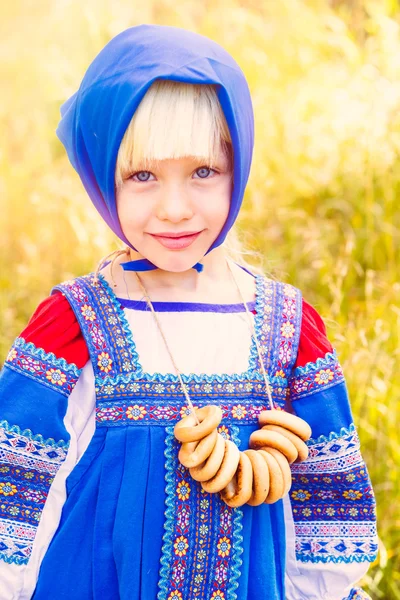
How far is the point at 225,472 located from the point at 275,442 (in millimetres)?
120

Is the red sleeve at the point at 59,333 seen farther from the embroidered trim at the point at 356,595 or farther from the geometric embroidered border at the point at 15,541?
the embroidered trim at the point at 356,595

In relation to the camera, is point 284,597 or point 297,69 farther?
point 297,69

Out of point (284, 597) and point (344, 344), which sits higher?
point (344, 344)

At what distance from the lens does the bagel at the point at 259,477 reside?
1.50 meters

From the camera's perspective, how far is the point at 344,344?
252 centimetres

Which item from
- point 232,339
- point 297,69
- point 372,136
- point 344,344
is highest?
point 297,69

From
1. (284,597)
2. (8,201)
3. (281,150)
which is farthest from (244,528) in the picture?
(8,201)

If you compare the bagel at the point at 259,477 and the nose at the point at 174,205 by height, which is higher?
the nose at the point at 174,205

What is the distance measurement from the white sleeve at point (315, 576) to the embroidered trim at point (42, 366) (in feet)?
1.80

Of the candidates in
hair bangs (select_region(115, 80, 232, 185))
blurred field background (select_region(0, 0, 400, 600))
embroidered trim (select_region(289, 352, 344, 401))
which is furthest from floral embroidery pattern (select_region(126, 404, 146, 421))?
blurred field background (select_region(0, 0, 400, 600))

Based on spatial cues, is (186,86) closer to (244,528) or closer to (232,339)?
(232,339)

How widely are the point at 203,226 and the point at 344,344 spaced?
1.09 m

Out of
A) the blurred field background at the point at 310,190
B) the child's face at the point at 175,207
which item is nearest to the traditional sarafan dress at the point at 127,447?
the child's face at the point at 175,207

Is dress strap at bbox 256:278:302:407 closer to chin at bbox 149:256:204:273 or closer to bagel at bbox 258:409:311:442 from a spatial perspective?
bagel at bbox 258:409:311:442
